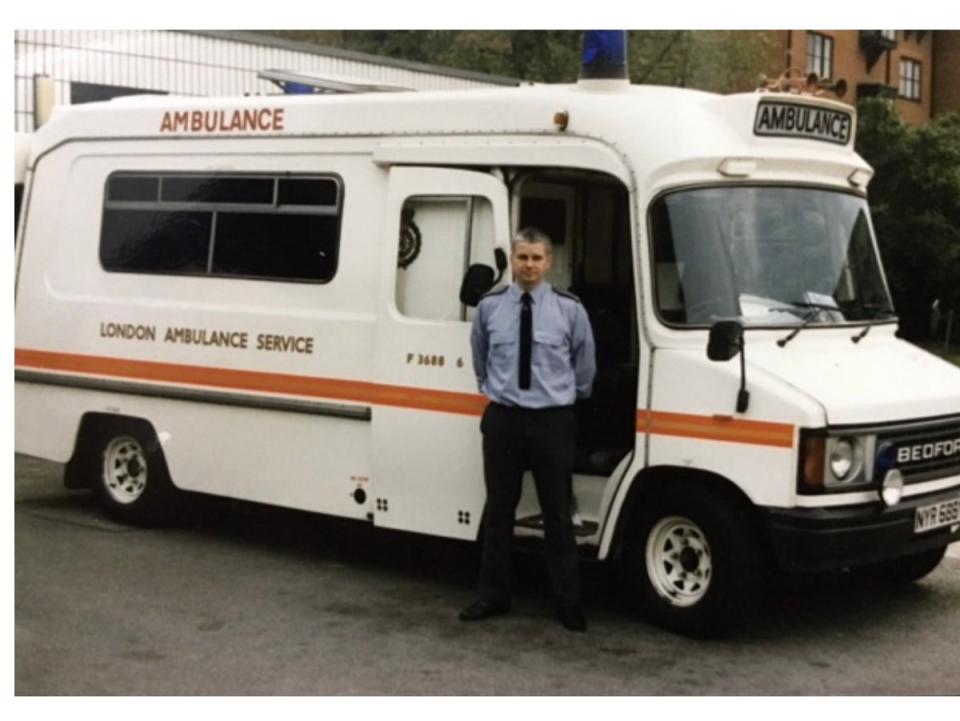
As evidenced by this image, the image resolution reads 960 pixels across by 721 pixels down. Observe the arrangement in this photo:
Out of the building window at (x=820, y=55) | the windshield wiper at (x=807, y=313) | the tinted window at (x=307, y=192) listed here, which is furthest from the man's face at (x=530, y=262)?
the building window at (x=820, y=55)

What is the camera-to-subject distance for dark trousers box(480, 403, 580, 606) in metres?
7.65

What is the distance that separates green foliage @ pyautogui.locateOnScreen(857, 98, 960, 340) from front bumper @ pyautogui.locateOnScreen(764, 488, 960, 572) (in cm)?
161

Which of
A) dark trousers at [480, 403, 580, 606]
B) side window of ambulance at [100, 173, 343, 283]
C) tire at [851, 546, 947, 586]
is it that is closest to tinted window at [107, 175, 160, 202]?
side window of ambulance at [100, 173, 343, 283]

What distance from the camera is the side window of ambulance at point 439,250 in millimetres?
8344

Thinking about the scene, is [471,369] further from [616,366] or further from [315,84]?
[315,84]

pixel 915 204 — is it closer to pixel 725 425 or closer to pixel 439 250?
pixel 725 425

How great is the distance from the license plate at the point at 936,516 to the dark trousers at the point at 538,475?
1688mm

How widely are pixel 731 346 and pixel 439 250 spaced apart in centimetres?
196

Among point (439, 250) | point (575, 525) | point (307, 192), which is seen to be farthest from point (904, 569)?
point (307, 192)

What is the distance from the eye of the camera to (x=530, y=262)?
25.0ft

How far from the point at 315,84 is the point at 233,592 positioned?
3.50 m

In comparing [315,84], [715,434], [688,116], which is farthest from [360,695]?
[315,84]

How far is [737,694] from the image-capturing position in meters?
6.79

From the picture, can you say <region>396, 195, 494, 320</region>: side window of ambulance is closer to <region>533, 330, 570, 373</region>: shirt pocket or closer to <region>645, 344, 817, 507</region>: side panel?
<region>533, 330, 570, 373</region>: shirt pocket
